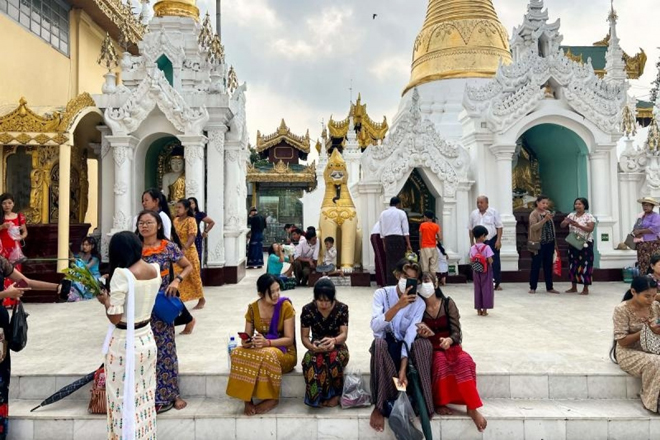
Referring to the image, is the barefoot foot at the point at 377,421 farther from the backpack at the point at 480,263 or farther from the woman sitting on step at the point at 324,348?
the backpack at the point at 480,263

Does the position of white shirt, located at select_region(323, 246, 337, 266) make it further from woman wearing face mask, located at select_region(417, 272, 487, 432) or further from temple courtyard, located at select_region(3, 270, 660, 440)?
woman wearing face mask, located at select_region(417, 272, 487, 432)

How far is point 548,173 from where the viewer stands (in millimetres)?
11469

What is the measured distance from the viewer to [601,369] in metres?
4.02

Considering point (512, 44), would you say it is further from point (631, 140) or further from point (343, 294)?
point (343, 294)

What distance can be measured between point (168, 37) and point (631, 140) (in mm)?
10358

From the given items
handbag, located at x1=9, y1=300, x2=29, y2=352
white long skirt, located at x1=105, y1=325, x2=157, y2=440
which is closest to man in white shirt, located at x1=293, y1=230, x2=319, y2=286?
handbag, located at x1=9, y1=300, x2=29, y2=352

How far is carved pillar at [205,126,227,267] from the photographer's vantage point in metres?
9.33

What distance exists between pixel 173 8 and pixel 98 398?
9.57m

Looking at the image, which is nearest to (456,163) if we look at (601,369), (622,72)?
(601,369)

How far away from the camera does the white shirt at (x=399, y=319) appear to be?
3.66m

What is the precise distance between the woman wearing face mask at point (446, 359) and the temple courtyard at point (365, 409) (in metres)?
0.13

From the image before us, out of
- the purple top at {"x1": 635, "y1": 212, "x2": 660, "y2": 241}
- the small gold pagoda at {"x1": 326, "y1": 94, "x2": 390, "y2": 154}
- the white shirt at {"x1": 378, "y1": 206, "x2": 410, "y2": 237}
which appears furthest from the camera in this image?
the small gold pagoda at {"x1": 326, "y1": 94, "x2": 390, "y2": 154}

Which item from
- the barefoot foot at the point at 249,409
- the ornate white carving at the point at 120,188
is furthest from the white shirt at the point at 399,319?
the ornate white carving at the point at 120,188

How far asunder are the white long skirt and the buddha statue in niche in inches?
313
